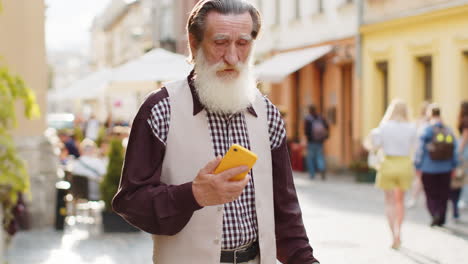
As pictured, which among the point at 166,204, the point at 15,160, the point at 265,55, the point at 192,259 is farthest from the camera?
the point at 265,55

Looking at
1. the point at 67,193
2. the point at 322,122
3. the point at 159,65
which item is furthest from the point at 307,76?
the point at 67,193

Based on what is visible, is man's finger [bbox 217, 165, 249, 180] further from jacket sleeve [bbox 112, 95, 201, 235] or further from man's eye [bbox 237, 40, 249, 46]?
man's eye [bbox 237, 40, 249, 46]

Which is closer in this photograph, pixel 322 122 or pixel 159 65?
pixel 159 65

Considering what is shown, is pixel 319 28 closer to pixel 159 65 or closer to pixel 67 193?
pixel 159 65

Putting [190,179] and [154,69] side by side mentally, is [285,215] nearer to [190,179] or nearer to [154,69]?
[190,179]

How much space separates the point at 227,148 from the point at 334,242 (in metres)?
8.12

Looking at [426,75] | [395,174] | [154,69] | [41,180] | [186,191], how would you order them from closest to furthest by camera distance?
[186,191] < [395,174] < [41,180] < [154,69] < [426,75]

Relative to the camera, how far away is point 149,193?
308cm

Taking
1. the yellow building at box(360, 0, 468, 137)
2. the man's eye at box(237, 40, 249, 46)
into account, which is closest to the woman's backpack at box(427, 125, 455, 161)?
the yellow building at box(360, 0, 468, 137)

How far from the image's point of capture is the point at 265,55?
109 ft

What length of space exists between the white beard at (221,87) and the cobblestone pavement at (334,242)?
667cm

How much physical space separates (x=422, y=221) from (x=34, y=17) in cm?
621

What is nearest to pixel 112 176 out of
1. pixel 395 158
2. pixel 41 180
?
pixel 41 180

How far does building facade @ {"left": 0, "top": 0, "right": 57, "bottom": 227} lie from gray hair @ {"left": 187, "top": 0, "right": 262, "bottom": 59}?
30.5 ft
